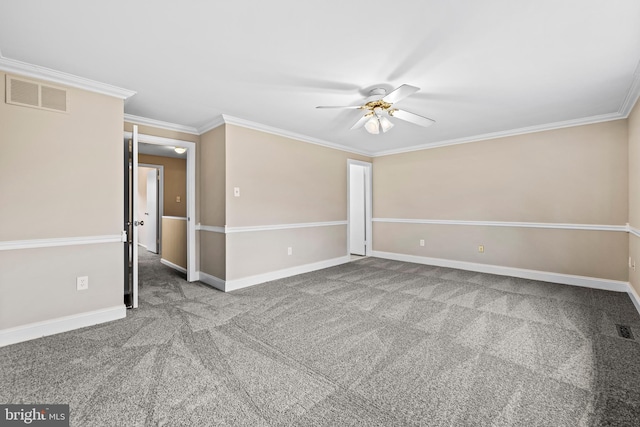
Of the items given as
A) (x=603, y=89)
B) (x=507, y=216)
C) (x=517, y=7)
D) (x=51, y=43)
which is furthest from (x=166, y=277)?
(x=603, y=89)

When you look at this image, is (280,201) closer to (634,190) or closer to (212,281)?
(212,281)

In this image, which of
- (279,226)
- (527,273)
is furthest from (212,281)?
(527,273)

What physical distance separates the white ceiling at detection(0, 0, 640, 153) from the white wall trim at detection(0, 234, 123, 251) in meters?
1.53

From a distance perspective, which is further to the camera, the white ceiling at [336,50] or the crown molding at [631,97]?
the crown molding at [631,97]

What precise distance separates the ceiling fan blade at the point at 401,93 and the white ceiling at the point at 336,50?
0.52 ft

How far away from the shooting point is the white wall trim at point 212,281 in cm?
384

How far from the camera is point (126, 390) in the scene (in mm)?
1711

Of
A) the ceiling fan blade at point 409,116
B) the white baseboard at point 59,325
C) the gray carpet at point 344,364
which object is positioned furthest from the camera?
the ceiling fan blade at point 409,116

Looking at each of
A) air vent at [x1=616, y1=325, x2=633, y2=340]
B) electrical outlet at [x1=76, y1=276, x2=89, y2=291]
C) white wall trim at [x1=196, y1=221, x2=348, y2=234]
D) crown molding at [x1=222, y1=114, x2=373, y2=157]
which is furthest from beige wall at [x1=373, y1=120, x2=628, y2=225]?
electrical outlet at [x1=76, y1=276, x2=89, y2=291]

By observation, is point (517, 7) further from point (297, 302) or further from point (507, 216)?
point (507, 216)

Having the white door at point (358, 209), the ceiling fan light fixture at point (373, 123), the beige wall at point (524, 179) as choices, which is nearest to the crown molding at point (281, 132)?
the white door at point (358, 209)

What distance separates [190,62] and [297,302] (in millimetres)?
2668

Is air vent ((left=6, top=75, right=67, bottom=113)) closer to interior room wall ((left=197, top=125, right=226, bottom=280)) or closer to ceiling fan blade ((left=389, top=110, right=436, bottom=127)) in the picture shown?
interior room wall ((left=197, top=125, right=226, bottom=280))

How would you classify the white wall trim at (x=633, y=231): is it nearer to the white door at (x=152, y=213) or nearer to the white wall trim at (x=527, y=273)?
the white wall trim at (x=527, y=273)
